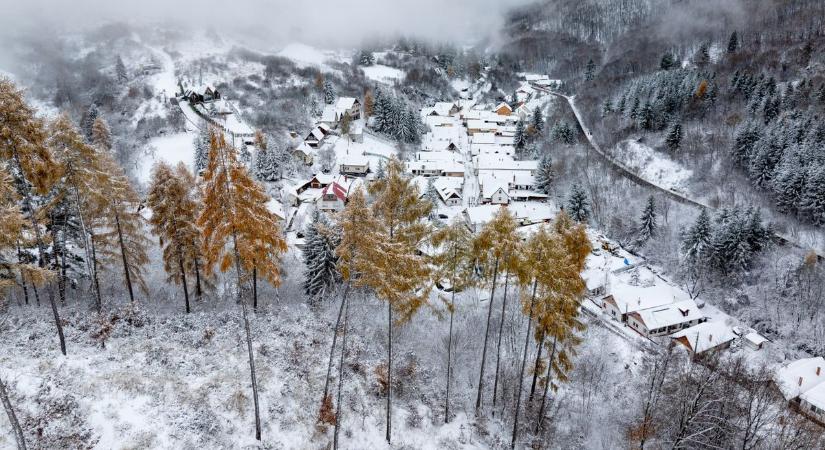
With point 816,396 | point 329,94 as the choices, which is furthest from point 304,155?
point 816,396

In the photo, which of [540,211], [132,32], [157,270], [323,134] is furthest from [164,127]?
[132,32]

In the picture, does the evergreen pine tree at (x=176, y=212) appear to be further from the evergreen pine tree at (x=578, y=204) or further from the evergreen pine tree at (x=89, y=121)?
the evergreen pine tree at (x=89, y=121)

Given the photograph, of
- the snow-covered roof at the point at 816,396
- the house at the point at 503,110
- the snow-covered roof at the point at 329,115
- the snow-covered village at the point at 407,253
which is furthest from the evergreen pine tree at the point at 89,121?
the snow-covered roof at the point at 816,396

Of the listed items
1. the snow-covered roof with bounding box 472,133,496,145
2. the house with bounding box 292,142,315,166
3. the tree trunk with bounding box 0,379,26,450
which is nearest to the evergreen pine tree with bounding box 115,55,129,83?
the house with bounding box 292,142,315,166

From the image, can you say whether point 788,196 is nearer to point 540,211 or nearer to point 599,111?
point 540,211

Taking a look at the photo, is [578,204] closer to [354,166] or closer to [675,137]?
[675,137]

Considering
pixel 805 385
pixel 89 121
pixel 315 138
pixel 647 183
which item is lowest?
pixel 805 385

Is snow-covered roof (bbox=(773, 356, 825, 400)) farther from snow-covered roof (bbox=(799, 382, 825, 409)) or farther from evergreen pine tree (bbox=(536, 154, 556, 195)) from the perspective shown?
evergreen pine tree (bbox=(536, 154, 556, 195))
